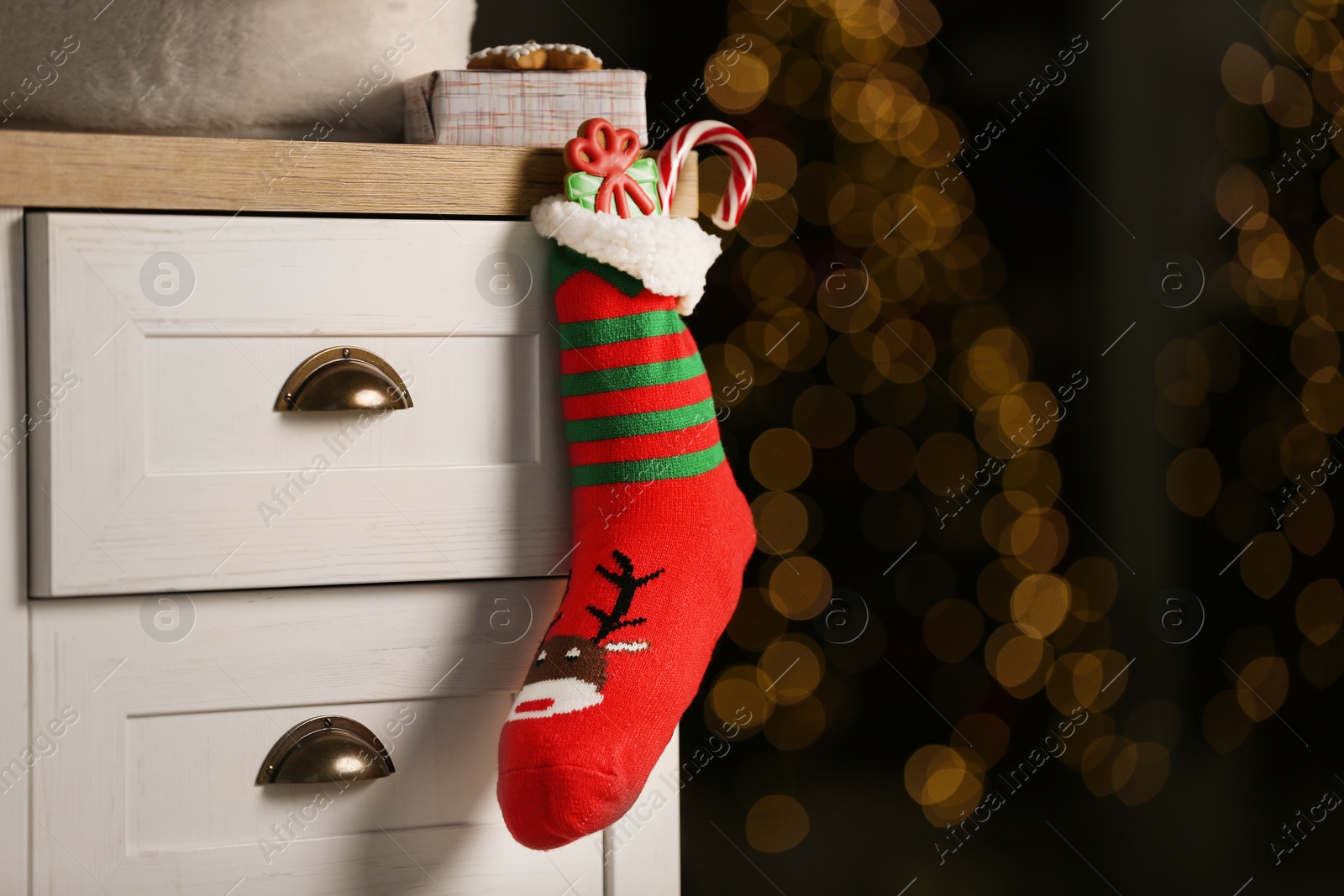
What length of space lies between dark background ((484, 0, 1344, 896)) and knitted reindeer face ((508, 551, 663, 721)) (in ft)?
1.53

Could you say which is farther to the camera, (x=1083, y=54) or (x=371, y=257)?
(x=1083, y=54)

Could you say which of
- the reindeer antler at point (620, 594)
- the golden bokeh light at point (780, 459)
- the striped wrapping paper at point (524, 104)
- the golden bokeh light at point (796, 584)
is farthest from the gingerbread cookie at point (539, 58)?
the golden bokeh light at point (796, 584)

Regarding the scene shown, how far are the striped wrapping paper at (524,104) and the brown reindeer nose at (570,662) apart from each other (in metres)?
0.34

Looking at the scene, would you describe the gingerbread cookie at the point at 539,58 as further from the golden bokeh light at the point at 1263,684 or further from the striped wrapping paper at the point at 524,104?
the golden bokeh light at the point at 1263,684

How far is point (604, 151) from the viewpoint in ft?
2.16

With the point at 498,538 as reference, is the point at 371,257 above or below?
above

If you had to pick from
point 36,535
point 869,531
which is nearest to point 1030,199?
point 869,531

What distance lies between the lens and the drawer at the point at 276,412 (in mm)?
604

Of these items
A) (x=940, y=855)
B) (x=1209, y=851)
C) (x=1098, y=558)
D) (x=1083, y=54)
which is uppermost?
(x=1083, y=54)

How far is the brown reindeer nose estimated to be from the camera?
2.00ft

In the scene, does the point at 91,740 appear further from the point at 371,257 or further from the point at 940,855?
the point at 940,855

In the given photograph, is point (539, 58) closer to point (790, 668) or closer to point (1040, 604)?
point (790, 668)

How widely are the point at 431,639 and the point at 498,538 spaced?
0.08 m

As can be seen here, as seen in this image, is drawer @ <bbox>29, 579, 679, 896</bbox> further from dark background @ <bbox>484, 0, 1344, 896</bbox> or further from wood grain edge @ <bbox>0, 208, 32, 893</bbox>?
dark background @ <bbox>484, 0, 1344, 896</bbox>
